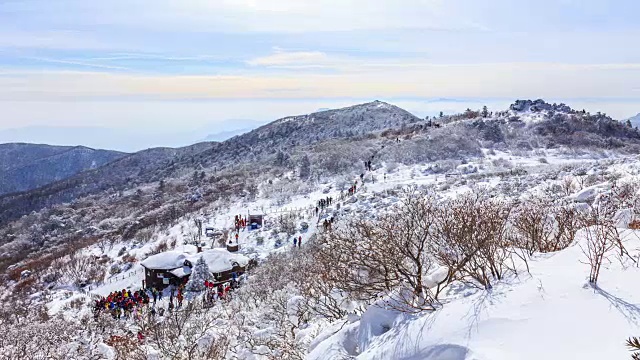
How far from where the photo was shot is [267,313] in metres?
13.6

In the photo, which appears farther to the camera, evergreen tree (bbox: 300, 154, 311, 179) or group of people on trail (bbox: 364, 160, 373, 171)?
evergreen tree (bbox: 300, 154, 311, 179)

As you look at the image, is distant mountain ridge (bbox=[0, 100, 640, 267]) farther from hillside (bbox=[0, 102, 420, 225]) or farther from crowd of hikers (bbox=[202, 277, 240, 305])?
crowd of hikers (bbox=[202, 277, 240, 305])

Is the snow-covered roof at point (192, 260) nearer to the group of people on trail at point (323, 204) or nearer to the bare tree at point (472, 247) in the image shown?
the group of people on trail at point (323, 204)

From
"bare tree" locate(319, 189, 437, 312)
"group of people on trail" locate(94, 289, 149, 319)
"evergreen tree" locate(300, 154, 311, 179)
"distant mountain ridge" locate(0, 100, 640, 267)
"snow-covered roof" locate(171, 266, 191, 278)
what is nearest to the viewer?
"bare tree" locate(319, 189, 437, 312)

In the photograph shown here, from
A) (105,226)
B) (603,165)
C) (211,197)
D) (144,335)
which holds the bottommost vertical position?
(105,226)

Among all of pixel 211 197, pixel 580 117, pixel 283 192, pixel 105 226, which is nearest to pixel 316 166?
pixel 283 192

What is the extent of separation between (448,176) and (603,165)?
1265cm

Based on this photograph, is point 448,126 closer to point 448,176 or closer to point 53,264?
point 448,176

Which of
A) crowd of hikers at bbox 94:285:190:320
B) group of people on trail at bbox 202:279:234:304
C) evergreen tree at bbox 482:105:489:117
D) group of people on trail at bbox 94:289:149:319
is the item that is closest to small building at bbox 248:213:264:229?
group of people on trail at bbox 202:279:234:304

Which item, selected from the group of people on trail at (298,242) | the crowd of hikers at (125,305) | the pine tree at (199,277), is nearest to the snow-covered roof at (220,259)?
the pine tree at (199,277)

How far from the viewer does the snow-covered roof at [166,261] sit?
1077 inches

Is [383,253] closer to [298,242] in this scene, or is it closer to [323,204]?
[298,242]

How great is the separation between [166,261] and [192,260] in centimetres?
156

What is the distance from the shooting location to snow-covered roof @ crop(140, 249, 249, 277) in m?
26.7
